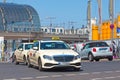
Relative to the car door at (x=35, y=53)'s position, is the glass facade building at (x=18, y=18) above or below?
above

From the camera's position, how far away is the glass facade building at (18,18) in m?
100

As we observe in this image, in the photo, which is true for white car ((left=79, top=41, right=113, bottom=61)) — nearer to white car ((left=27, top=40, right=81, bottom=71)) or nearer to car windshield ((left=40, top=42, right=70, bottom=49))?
car windshield ((left=40, top=42, right=70, bottom=49))

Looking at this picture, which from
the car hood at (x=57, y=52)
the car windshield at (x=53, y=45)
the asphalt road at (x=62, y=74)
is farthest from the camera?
the car windshield at (x=53, y=45)

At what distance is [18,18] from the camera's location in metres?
108

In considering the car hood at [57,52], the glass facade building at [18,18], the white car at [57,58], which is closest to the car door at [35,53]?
the white car at [57,58]

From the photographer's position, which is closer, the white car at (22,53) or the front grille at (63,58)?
the front grille at (63,58)

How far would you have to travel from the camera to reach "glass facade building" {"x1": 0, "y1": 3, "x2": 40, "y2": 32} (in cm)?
10031

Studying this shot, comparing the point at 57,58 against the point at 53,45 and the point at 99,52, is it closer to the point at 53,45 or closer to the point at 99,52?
the point at 53,45

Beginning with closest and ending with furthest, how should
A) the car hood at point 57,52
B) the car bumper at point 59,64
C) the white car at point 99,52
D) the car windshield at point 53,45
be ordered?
the car bumper at point 59,64 → the car hood at point 57,52 → the car windshield at point 53,45 → the white car at point 99,52

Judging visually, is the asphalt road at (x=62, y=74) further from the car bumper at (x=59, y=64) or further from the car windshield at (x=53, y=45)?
the car windshield at (x=53, y=45)

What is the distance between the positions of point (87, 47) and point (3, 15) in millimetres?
69114

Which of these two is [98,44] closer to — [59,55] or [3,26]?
[59,55]

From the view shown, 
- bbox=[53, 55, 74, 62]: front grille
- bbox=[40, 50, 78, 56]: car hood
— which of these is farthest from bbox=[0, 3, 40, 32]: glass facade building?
bbox=[53, 55, 74, 62]: front grille

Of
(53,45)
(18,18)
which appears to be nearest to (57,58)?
(53,45)
